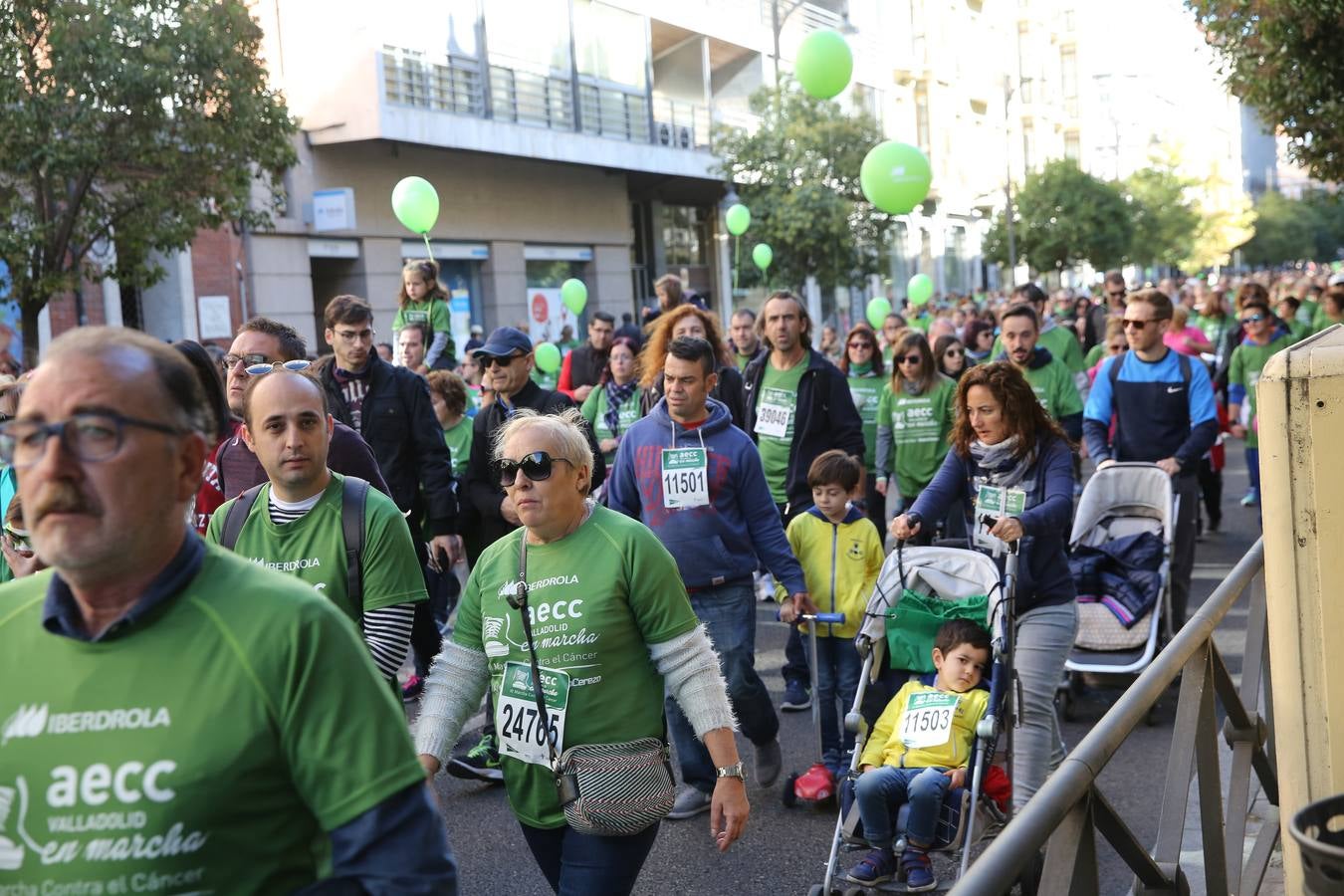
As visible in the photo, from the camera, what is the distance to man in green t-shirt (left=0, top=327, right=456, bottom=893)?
5.74ft

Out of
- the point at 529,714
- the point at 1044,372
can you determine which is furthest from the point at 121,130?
the point at 529,714

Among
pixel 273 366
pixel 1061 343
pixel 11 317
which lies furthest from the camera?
pixel 11 317

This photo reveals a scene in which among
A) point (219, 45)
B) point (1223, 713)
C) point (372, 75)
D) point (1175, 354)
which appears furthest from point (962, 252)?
point (1223, 713)

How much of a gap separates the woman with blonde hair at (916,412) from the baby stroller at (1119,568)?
1.36 meters

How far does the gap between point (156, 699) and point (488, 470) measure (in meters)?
5.46

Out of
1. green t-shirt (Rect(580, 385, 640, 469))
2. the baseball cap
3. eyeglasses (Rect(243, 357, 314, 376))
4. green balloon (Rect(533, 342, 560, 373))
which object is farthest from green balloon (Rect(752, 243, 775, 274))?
eyeglasses (Rect(243, 357, 314, 376))

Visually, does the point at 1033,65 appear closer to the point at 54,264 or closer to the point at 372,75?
the point at 372,75

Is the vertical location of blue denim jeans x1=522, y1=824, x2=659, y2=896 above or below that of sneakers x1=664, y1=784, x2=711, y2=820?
above

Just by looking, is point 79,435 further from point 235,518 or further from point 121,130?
point 121,130

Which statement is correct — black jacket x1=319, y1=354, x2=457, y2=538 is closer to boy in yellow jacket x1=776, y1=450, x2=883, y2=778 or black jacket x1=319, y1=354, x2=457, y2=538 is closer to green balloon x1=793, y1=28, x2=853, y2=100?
boy in yellow jacket x1=776, y1=450, x2=883, y2=778

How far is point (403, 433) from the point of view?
650 centimetres

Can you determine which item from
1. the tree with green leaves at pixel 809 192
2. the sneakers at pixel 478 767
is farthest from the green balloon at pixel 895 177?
the tree with green leaves at pixel 809 192

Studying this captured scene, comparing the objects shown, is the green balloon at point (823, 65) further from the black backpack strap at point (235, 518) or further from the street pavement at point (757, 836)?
the black backpack strap at point (235, 518)

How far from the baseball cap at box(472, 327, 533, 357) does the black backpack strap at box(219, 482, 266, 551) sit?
2.77 m
